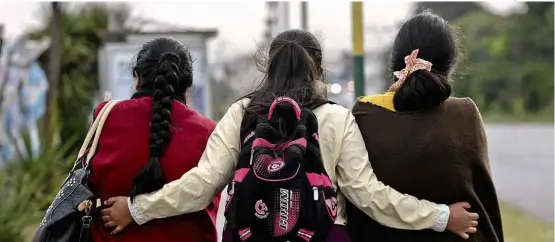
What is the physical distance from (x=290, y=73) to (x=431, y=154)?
1.95 feet

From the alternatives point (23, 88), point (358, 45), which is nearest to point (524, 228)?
point (358, 45)

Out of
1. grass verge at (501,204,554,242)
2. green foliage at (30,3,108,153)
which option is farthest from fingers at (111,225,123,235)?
green foliage at (30,3,108,153)

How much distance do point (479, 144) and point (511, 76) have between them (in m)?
41.3

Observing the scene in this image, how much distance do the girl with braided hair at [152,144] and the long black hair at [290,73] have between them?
1.01ft

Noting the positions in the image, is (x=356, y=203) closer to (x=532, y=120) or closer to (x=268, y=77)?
(x=268, y=77)

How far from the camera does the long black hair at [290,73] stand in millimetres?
2738

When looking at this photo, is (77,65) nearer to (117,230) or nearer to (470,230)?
(117,230)

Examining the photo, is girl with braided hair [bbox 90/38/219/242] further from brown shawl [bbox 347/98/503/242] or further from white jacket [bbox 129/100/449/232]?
brown shawl [bbox 347/98/503/242]

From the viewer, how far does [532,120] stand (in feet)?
125

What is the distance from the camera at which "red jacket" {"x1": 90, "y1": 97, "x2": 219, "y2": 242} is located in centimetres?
288

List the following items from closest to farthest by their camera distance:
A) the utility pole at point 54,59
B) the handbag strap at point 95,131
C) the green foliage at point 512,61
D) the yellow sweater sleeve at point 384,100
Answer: the yellow sweater sleeve at point 384,100 < the handbag strap at point 95,131 < the utility pole at point 54,59 < the green foliage at point 512,61

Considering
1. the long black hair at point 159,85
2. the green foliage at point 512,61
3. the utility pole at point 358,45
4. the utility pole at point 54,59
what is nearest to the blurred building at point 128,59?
the utility pole at point 54,59

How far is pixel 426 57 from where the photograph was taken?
110 inches

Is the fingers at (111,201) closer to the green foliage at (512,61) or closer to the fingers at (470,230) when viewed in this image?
the fingers at (470,230)
